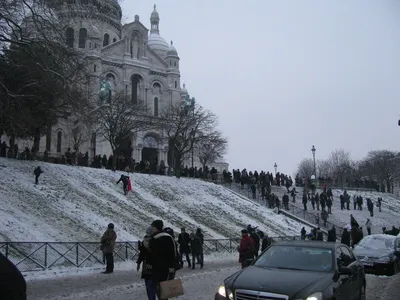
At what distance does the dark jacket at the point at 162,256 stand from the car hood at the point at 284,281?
113 cm

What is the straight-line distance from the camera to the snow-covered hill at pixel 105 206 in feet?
61.6

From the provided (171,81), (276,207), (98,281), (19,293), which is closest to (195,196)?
(276,207)

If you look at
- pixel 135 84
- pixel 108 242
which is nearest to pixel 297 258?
pixel 108 242

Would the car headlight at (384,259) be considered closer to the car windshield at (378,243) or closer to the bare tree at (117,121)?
the car windshield at (378,243)

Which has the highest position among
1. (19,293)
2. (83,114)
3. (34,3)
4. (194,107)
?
(194,107)

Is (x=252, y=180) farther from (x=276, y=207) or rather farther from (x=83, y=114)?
(x=83, y=114)

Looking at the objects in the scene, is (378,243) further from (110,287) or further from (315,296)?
(315,296)

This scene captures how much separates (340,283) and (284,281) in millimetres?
1313

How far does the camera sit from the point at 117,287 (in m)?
11.5

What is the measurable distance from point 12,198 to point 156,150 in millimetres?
36782

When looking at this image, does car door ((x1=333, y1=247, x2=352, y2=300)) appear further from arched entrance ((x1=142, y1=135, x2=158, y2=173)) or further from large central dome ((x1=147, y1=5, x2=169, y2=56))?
large central dome ((x1=147, y1=5, x2=169, y2=56))

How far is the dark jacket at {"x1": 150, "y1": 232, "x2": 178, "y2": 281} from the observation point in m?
7.14

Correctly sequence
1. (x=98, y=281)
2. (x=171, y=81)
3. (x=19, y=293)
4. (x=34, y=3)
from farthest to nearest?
1. (x=171, y=81)
2. (x=34, y=3)
3. (x=98, y=281)
4. (x=19, y=293)

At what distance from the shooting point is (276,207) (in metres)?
35.3
